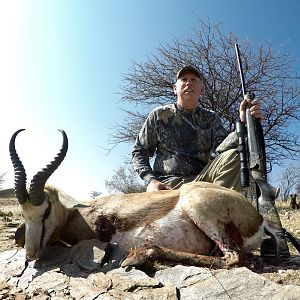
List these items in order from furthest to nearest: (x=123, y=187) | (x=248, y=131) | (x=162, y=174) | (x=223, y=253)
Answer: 1. (x=123, y=187)
2. (x=162, y=174)
3. (x=248, y=131)
4. (x=223, y=253)

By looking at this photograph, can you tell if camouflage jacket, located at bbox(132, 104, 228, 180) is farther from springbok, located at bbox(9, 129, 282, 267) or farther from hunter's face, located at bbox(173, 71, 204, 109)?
springbok, located at bbox(9, 129, 282, 267)

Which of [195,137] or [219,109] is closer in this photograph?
[195,137]

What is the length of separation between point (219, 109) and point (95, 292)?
1342 centimetres

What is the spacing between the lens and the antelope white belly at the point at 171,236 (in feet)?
11.8

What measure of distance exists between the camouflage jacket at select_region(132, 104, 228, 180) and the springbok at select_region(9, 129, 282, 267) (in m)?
1.52

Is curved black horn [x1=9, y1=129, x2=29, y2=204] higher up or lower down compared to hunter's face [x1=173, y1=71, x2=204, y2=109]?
lower down

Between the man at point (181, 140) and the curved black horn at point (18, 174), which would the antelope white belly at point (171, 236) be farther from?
the man at point (181, 140)

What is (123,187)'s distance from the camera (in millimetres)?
35844

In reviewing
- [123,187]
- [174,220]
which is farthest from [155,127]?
[123,187]

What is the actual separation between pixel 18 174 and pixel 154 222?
4.64 ft

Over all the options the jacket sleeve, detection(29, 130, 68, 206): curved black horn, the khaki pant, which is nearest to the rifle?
the khaki pant

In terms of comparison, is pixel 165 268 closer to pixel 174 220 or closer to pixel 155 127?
pixel 174 220

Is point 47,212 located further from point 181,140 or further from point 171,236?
point 181,140

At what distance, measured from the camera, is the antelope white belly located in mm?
3584
